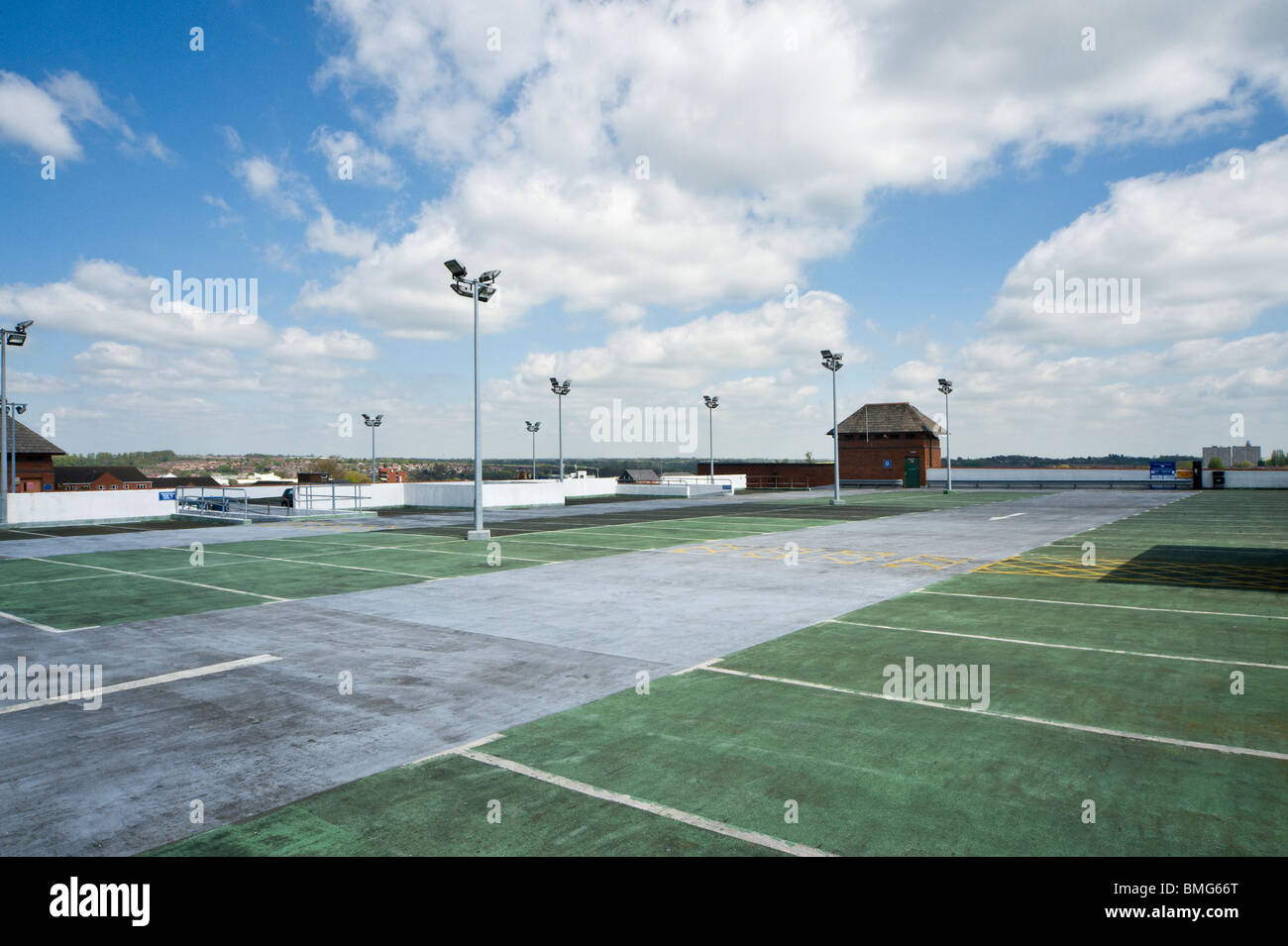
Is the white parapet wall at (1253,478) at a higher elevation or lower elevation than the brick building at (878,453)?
lower

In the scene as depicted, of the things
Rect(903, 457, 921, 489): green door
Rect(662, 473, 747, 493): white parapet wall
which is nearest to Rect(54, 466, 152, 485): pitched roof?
Rect(662, 473, 747, 493): white parapet wall

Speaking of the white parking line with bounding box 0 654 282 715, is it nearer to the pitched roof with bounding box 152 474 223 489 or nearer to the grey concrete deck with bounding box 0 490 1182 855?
the grey concrete deck with bounding box 0 490 1182 855

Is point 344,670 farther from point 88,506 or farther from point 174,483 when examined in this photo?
point 174,483

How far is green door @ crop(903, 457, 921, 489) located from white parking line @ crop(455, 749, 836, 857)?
72.0 metres

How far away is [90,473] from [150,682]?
107072mm

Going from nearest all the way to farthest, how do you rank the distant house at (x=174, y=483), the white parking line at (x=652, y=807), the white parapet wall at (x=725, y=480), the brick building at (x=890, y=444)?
the white parking line at (x=652, y=807), the white parapet wall at (x=725, y=480), the distant house at (x=174, y=483), the brick building at (x=890, y=444)

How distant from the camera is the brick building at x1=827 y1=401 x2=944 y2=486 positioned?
75125mm

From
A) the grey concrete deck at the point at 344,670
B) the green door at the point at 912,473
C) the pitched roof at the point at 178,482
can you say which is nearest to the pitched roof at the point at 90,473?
the pitched roof at the point at 178,482

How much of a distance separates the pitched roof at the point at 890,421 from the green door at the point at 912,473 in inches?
140

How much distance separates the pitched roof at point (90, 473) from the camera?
9106 cm

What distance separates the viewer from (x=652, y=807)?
5293 millimetres

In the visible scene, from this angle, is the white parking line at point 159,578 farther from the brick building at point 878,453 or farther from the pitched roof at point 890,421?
the pitched roof at point 890,421

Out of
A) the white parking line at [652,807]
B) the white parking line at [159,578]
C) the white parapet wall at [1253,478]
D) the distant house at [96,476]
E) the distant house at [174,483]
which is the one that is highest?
the distant house at [96,476]
